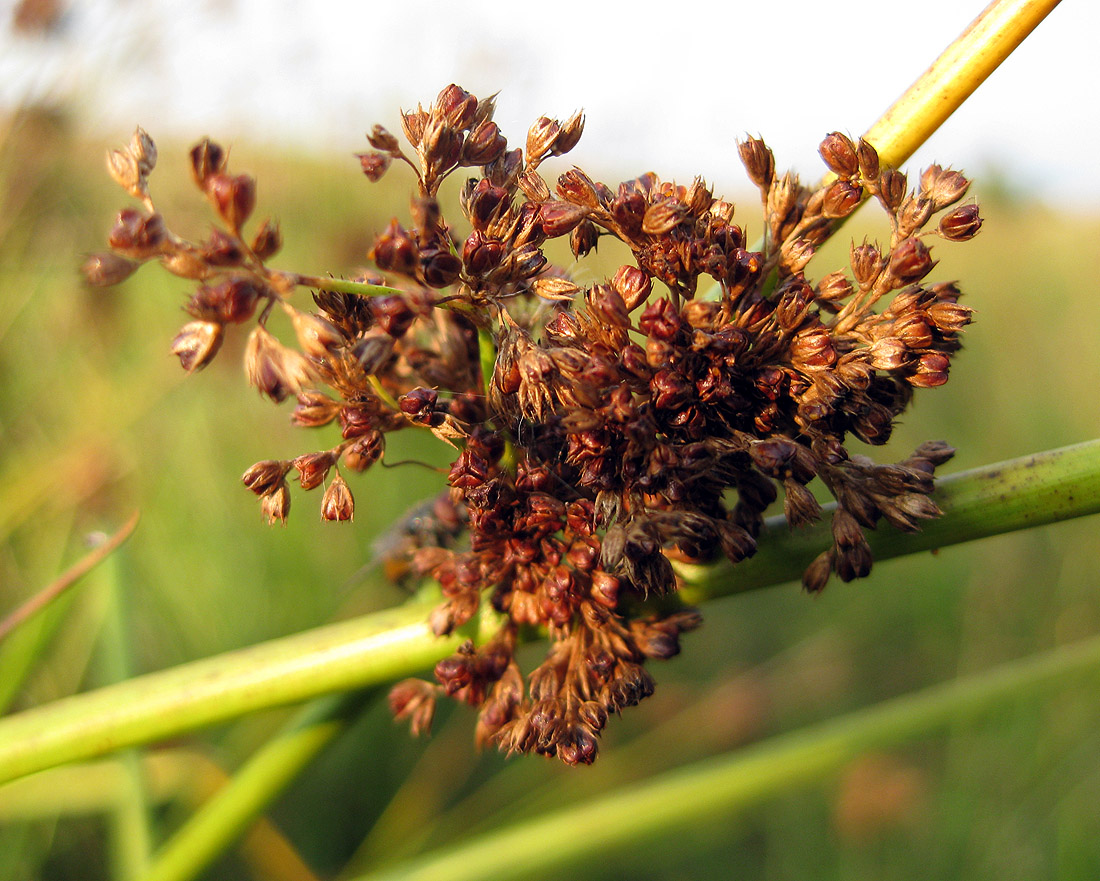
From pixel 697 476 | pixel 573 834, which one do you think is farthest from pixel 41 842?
pixel 697 476

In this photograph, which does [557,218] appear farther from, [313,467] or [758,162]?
[313,467]

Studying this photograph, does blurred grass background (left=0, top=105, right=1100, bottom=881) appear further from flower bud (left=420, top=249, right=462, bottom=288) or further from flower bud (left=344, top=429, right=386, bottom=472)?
flower bud (left=420, top=249, right=462, bottom=288)

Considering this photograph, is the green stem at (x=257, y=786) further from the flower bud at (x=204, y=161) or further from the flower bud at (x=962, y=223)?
the flower bud at (x=962, y=223)

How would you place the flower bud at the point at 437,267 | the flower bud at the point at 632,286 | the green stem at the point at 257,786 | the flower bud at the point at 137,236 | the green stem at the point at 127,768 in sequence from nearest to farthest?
1. the flower bud at the point at 137,236
2. the flower bud at the point at 437,267
3. the flower bud at the point at 632,286
4. the green stem at the point at 257,786
5. the green stem at the point at 127,768

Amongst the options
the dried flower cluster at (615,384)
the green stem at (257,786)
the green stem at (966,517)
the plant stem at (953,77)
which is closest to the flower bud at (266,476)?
the dried flower cluster at (615,384)

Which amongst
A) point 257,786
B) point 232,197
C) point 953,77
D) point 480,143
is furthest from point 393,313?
point 257,786

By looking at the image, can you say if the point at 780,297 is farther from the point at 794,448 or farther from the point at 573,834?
the point at 573,834
